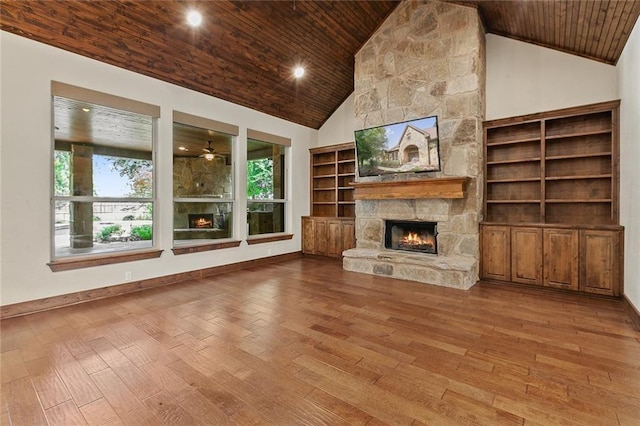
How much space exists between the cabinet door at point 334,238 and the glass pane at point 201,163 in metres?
2.30

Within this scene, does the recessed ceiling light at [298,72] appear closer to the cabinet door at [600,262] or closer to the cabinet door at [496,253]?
the cabinet door at [496,253]

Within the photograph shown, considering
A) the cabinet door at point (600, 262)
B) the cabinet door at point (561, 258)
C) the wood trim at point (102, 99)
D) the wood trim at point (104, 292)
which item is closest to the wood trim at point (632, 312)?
the cabinet door at point (600, 262)

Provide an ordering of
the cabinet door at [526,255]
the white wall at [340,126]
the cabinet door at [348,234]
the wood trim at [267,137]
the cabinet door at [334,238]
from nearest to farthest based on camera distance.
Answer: the cabinet door at [526,255], the wood trim at [267,137], the cabinet door at [348,234], the cabinet door at [334,238], the white wall at [340,126]

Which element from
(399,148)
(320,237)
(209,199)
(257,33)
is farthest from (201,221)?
(399,148)

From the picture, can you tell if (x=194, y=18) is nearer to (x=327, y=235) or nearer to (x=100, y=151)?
(x=100, y=151)

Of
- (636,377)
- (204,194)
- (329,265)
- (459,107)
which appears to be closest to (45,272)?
(204,194)

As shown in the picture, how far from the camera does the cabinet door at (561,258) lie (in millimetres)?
3957

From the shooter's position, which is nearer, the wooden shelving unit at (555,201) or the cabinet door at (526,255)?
the wooden shelving unit at (555,201)

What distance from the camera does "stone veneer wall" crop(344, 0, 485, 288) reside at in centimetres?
449

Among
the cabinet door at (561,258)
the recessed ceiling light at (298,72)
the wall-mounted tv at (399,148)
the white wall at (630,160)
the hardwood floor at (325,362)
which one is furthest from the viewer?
the recessed ceiling light at (298,72)

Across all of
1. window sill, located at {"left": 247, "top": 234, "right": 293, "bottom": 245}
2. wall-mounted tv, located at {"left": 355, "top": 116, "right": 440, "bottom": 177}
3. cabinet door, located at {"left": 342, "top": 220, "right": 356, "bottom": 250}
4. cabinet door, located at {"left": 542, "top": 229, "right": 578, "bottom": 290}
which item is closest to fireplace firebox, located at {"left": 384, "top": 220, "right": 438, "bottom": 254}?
wall-mounted tv, located at {"left": 355, "top": 116, "right": 440, "bottom": 177}

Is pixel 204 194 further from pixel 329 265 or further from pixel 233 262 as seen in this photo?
pixel 329 265

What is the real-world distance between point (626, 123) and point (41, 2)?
660 cm

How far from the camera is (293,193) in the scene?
6.84 meters
